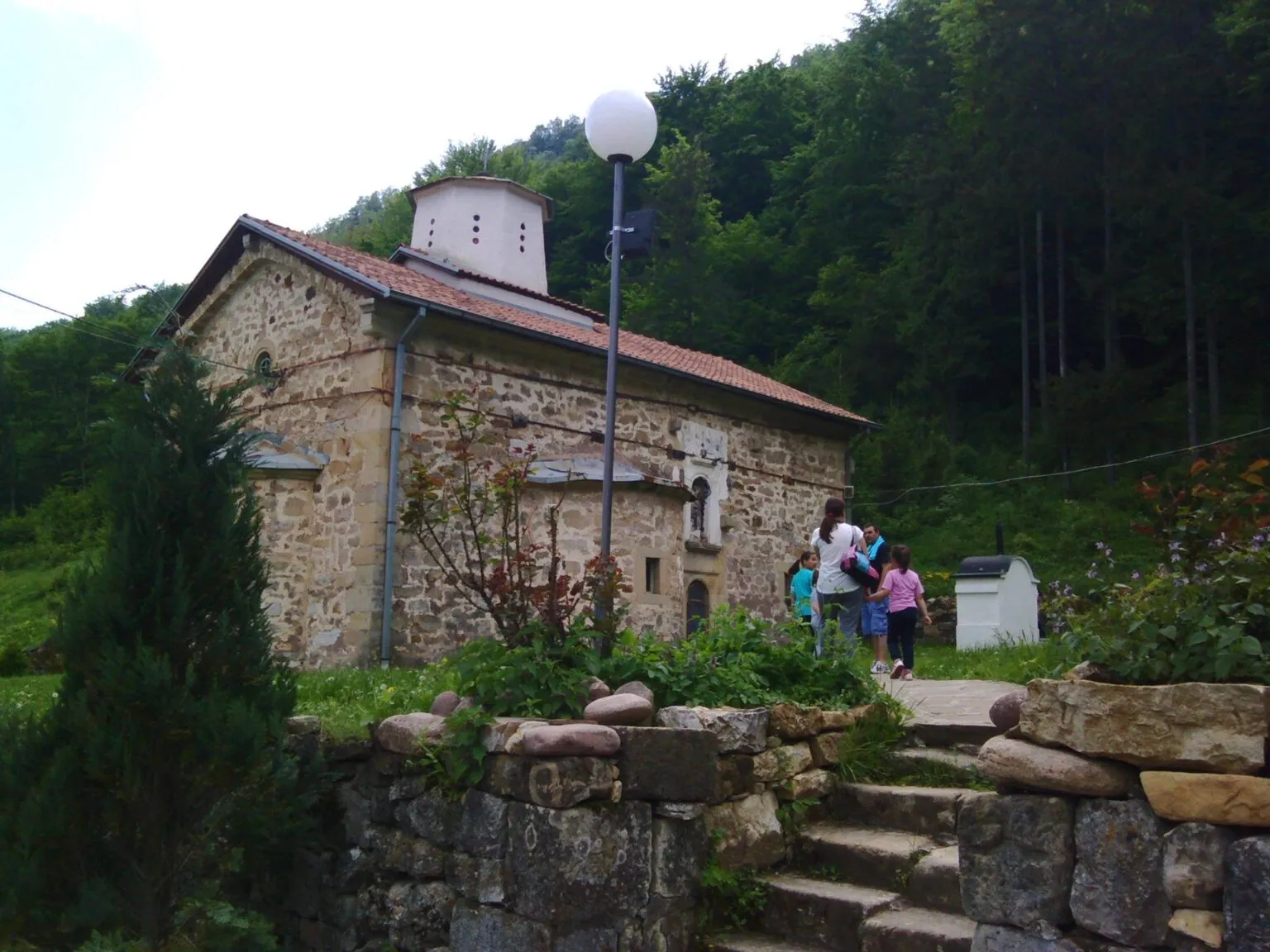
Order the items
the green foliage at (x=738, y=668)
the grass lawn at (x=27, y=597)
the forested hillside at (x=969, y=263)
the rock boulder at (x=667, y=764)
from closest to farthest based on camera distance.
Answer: the rock boulder at (x=667, y=764), the green foliage at (x=738, y=668), the grass lawn at (x=27, y=597), the forested hillside at (x=969, y=263)

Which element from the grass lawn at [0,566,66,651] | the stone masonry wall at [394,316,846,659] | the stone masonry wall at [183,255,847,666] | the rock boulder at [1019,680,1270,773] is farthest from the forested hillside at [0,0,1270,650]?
the rock boulder at [1019,680,1270,773]

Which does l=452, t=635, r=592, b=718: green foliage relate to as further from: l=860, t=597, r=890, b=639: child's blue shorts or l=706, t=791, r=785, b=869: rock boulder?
l=860, t=597, r=890, b=639: child's blue shorts

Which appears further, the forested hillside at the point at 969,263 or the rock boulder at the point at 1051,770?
the forested hillside at the point at 969,263

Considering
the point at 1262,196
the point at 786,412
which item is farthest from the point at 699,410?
the point at 1262,196

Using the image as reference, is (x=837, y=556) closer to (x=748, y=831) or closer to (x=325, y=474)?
(x=748, y=831)

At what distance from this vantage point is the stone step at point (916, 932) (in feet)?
12.0

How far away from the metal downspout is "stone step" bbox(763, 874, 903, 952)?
26.8ft

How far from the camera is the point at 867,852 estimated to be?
14.4ft

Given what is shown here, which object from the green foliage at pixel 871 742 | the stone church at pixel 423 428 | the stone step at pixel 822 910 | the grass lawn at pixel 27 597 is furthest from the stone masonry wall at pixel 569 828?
the grass lawn at pixel 27 597

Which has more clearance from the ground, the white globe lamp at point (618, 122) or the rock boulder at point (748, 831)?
the white globe lamp at point (618, 122)

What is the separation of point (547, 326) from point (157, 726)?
1064 centimetres

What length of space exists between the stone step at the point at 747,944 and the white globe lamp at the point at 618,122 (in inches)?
173

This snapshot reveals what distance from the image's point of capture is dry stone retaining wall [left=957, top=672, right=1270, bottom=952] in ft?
8.71

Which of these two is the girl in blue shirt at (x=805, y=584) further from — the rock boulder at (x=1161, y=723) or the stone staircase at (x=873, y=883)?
the rock boulder at (x=1161, y=723)
